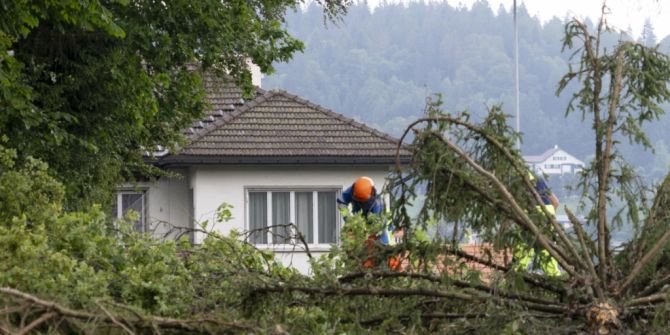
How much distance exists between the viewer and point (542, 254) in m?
5.11

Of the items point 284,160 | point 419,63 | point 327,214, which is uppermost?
point 419,63

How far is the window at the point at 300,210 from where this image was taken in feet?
108

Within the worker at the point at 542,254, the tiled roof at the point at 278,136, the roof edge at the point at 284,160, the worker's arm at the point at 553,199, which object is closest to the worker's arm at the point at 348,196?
the worker's arm at the point at 553,199

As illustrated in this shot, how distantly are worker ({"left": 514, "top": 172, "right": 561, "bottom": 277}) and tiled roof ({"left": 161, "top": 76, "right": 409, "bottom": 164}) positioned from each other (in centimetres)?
2519

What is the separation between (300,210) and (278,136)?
2.00 m

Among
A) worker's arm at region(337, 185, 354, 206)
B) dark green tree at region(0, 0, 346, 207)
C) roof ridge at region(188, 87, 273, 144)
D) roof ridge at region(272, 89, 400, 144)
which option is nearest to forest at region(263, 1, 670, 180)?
roof ridge at region(272, 89, 400, 144)

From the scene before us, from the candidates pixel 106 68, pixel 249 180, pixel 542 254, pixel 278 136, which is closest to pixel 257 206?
pixel 249 180

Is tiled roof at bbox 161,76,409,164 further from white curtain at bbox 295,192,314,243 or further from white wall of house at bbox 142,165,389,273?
white curtain at bbox 295,192,314,243

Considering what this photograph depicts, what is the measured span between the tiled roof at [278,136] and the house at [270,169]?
1.0 inches

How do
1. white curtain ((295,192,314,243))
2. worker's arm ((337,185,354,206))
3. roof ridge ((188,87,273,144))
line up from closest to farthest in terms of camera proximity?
worker's arm ((337,185,354,206))
roof ridge ((188,87,273,144))
white curtain ((295,192,314,243))

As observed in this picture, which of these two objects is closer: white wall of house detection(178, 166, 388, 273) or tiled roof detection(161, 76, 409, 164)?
tiled roof detection(161, 76, 409, 164)

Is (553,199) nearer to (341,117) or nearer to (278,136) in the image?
(278,136)

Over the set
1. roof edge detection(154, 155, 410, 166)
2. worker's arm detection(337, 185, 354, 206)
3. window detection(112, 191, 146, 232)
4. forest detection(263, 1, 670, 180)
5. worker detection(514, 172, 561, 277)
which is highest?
forest detection(263, 1, 670, 180)

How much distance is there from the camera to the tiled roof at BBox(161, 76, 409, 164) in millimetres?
31641
